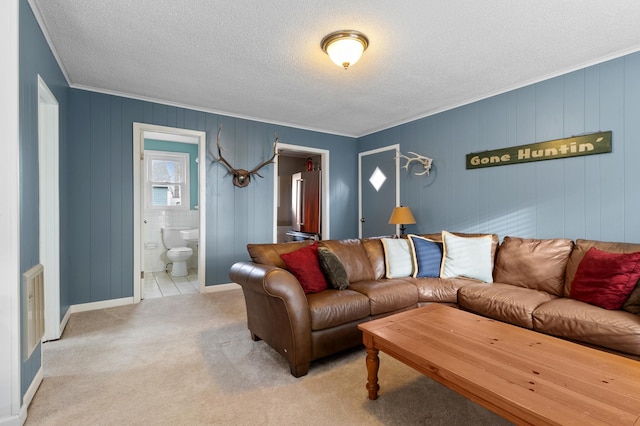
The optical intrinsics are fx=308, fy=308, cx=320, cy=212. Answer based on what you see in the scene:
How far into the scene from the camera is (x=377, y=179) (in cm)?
527

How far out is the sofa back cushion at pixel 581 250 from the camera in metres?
2.45

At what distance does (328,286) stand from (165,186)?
15.0 feet

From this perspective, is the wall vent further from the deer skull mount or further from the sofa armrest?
the deer skull mount

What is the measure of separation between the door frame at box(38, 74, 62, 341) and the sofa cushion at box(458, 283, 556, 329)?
12.0ft

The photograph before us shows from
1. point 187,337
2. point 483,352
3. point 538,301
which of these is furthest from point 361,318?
point 187,337

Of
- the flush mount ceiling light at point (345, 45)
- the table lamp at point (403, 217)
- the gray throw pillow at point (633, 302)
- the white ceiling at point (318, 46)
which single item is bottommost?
the gray throw pillow at point (633, 302)

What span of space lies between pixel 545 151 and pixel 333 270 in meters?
2.53

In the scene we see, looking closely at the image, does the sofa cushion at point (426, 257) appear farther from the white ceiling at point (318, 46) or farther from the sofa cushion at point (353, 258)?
the white ceiling at point (318, 46)

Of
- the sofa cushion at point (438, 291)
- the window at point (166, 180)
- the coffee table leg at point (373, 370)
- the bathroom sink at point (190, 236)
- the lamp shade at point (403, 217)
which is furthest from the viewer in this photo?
the window at point (166, 180)

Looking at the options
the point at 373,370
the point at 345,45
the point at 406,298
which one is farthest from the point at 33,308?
the point at 345,45

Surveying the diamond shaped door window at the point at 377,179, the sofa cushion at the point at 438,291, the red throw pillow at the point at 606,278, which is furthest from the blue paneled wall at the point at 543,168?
the sofa cushion at the point at 438,291

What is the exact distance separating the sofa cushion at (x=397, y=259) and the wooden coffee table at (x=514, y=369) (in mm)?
1137

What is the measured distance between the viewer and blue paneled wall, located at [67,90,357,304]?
348cm

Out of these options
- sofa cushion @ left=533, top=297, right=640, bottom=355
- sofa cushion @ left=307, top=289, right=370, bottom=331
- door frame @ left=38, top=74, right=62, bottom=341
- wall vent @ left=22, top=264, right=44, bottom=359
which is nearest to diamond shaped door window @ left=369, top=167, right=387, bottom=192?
sofa cushion @ left=307, top=289, right=370, bottom=331
